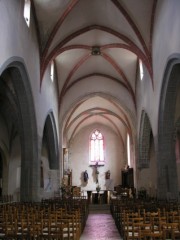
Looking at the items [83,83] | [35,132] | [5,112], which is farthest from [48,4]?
[83,83]

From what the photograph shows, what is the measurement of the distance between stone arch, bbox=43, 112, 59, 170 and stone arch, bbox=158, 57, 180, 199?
803 cm

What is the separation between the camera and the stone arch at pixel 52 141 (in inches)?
816

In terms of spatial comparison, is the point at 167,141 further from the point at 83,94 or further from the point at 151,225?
the point at 83,94

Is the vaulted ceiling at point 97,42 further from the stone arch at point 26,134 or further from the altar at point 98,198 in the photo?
the altar at point 98,198

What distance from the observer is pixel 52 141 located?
2175 centimetres

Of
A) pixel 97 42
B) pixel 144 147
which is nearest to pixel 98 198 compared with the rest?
pixel 144 147

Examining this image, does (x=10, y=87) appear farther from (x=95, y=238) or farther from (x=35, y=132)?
(x=95, y=238)

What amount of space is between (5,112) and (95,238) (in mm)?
11501

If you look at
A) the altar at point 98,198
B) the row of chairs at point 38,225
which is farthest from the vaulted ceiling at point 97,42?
the row of chairs at point 38,225

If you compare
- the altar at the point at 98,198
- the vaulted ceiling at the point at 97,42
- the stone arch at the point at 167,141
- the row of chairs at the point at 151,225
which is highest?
the vaulted ceiling at the point at 97,42

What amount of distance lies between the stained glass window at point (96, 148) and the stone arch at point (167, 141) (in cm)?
1836

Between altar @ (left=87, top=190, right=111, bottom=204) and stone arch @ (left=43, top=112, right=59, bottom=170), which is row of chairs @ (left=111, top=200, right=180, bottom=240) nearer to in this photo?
stone arch @ (left=43, top=112, right=59, bottom=170)

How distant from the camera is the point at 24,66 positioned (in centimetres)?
1252

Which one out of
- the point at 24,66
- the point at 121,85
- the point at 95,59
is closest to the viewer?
the point at 24,66
